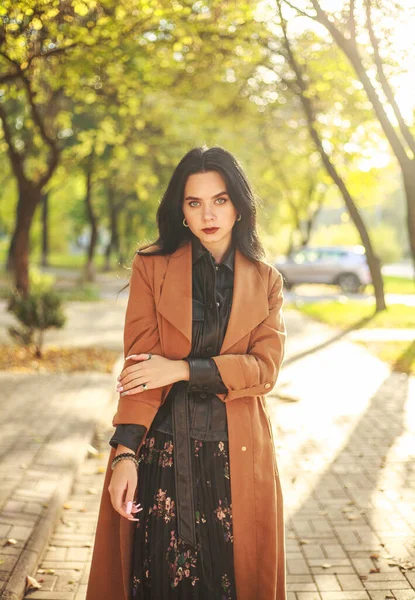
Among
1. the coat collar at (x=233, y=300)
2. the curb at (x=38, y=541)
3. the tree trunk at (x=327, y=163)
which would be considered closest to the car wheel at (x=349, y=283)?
the tree trunk at (x=327, y=163)

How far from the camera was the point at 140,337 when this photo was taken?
8.07 feet

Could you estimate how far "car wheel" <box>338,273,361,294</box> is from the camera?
27.2m

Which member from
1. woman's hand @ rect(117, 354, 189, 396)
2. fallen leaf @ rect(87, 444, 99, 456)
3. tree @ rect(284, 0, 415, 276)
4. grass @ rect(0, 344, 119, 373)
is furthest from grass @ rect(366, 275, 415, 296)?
woman's hand @ rect(117, 354, 189, 396)

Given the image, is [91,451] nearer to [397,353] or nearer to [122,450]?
[122,450]

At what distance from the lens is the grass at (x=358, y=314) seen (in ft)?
53.3

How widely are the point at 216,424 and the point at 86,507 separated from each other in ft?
9.62

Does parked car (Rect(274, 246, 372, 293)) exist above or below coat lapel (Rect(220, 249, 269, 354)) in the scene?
above

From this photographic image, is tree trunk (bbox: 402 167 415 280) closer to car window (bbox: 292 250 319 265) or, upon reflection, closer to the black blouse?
the black blouse

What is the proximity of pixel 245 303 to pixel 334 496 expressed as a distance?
336 cm

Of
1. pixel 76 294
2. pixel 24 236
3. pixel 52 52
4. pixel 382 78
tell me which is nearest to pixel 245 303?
pixel 52 52

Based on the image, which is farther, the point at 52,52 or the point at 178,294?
the point at 52,52

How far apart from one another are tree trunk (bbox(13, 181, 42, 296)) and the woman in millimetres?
11631

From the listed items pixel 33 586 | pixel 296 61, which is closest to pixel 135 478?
pixel 33 586

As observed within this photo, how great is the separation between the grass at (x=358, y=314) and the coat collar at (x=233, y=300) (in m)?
13.8
